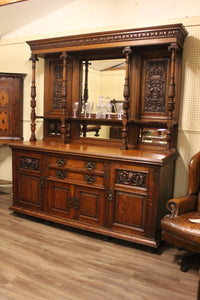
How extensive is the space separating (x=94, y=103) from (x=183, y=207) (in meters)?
1.74

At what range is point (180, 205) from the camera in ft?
8.54

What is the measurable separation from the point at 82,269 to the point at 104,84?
217 cm

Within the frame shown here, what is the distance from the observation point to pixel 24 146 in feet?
11.2

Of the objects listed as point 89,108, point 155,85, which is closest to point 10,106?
point 89,108

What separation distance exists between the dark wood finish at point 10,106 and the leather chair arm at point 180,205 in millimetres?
2709

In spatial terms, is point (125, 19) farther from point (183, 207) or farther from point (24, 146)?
point (183, 207)

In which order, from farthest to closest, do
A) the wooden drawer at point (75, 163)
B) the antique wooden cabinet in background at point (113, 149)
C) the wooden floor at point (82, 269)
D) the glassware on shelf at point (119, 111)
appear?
1. the glassware on shelf at point (119, 111)
2. the wooden drawer at point (75, 163)
3. the antique wooden cabinet in background at point (113, 149)
4. the wooden floor at point (82, 269)

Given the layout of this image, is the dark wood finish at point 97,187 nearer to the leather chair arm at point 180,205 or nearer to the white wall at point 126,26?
the leather chair arm at point 180,205

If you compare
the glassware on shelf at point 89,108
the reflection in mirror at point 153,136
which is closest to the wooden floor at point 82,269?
the reflection in mirror at point 153,136

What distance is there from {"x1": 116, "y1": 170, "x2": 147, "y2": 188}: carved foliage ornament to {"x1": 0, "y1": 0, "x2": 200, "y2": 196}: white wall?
2.44 feet

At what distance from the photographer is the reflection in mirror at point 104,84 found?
3467mm

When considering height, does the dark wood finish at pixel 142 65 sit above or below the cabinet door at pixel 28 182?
above

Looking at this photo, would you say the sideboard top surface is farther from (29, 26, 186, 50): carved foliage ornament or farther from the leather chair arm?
(29, 26, 186, 50): carved foliage ornament

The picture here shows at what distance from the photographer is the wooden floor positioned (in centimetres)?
215
